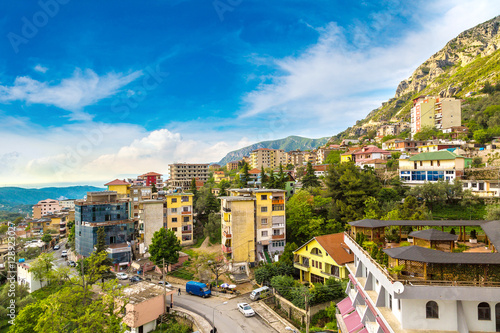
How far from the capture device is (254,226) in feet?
104

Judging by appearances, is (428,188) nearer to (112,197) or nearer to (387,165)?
(387,165)

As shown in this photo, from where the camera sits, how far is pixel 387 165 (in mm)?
47594

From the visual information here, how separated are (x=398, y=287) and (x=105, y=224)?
37.7 m

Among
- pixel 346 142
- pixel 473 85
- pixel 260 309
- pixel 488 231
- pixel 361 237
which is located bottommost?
pixel 260 309

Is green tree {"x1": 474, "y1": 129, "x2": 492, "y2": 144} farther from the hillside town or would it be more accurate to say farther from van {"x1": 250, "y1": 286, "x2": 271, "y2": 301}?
van {"x1": 250, "y1": 286, "x2": 271, "y2": 301}

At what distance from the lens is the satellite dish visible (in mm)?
9041

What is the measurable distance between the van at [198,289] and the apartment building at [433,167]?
32.6m

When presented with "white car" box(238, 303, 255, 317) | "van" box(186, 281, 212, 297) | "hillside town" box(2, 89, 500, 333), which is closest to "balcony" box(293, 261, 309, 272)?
"hillside town" box(2, 89, 500, 333)

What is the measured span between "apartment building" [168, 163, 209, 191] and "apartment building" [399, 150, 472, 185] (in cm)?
6027

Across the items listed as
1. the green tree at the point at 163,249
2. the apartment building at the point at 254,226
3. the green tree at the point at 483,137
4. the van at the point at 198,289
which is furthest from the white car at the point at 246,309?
the green tree at the point at 483,137

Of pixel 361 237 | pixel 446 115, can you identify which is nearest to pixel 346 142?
pixel 446 115

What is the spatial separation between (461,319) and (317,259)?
1495cm

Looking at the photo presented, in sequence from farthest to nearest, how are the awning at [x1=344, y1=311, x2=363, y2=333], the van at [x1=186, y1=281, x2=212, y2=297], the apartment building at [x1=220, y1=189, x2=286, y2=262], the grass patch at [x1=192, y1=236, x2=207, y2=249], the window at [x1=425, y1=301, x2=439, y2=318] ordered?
1. the grass patch at [x1=192, y1=236, x2=207, y2=249]
2. the apartment building at [x1=220, y1=189, x2=286, y2=262]
3. the van at [x1=186, y1=281, x2=212, y2=297]
4. the awning at [x1=344, y1=311, x2=363, y2=333]
5. the window at [x1=425, y1=301, x2=439, y2=318]

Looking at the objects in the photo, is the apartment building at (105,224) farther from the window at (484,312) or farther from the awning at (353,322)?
the window at (484,312)
